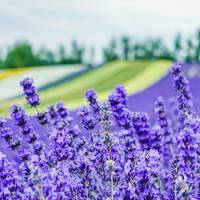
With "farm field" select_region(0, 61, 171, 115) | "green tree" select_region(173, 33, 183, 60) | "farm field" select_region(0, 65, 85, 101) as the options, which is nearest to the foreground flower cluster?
"farm field" select_region(0, 61, 171, 115)

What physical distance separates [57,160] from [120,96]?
1.53 meters

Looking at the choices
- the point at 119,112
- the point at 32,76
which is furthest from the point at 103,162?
the point at 32,76

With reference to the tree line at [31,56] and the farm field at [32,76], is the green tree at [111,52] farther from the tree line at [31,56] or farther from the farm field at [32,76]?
the farm field at [32,76]

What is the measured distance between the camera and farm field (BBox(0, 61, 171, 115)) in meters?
23.3

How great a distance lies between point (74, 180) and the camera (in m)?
5.06

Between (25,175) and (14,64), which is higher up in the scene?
(25,175)

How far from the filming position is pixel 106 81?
27203 millimetres

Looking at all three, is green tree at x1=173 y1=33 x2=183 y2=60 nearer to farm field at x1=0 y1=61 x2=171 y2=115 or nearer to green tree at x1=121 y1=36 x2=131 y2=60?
green tree at x1=121 y1=36 x2=131 y2=60

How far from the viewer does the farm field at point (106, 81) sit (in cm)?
2327

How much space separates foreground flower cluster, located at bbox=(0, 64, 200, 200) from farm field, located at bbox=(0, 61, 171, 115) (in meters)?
13.9

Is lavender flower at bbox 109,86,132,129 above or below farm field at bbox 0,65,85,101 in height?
above

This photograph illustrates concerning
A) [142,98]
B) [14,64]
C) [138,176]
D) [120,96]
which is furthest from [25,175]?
[14,64]

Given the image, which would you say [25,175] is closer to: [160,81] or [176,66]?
[176,66]

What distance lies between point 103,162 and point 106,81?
21.8 meters
